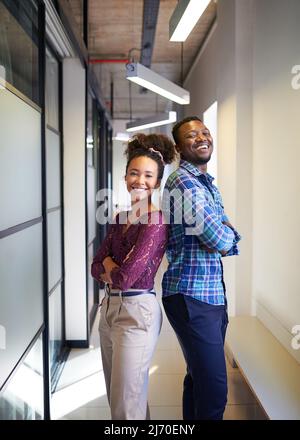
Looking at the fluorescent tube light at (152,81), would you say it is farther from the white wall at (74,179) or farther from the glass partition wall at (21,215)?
the glass partition wall at (21,215)

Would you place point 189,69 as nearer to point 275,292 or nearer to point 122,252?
point 275,292

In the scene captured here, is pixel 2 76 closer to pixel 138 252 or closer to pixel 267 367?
pixel 138 252

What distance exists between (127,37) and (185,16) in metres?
4.41

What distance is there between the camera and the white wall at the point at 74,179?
391 centimetres

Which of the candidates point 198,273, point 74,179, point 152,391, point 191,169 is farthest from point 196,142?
point 74,179

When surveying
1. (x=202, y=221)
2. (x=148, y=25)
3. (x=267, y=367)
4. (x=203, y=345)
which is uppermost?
(x=148, y=25)

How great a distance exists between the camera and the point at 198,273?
5.76ft

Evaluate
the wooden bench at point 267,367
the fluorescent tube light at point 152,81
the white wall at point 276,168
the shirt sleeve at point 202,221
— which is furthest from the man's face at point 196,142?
the fluorescent tube light at point 152,81

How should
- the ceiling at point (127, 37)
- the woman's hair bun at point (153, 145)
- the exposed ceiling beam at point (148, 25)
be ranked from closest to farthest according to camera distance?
1. the woman's hair bun at point (153, 145)
2. the exposed ceiling beam at point (148, 25)
3. the ceiling at point (127, 37)

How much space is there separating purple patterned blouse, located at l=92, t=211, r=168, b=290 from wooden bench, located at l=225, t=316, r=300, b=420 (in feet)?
3.16

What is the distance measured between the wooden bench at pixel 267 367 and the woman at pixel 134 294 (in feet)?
2.43

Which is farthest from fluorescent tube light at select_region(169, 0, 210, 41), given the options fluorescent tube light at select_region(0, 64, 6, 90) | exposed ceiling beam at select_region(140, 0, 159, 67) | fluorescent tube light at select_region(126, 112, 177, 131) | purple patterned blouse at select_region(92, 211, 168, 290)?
fluorescent tube light at select_region(126, 112, 177, 131)

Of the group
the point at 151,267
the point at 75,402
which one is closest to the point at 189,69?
the point at 75,402

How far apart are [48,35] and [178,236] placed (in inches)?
79.6
